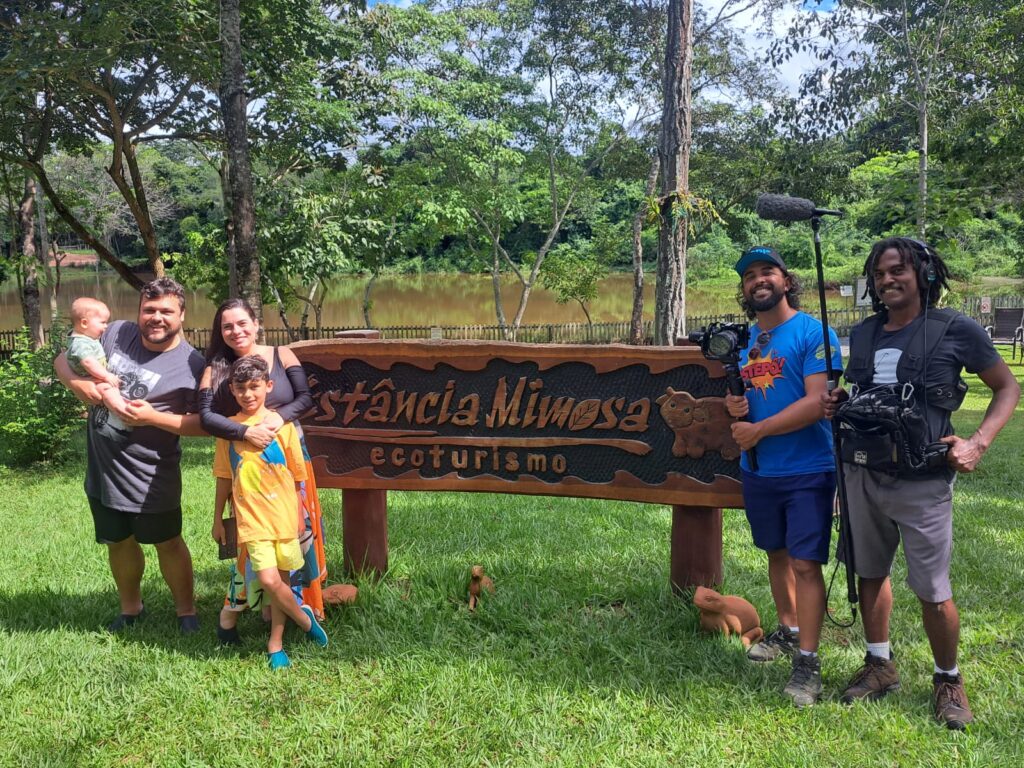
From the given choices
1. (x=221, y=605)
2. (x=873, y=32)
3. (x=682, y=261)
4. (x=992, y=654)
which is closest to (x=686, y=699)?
(x=992, y=654)

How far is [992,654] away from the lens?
2967 millimetres

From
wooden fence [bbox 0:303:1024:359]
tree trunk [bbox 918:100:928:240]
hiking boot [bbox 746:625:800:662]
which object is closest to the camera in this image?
hiking boot [bbox 746:625:800:662]

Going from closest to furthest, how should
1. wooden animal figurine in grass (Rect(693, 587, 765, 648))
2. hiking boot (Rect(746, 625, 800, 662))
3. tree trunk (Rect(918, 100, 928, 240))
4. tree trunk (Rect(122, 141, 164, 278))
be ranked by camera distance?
hiking boot (Rect(746, 625, 800, 662))
wooden animal figurine in grass (Rect(693, 587, 765, 648))
tree trunk (Rect(918, 100, 928, 240))
tree trunk (Rect(122, 141, 164, 278))

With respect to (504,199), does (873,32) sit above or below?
above

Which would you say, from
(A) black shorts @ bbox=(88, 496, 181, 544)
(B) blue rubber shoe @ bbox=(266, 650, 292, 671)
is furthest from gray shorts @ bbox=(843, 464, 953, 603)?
(A) black shorts @ bbox=(88, 496, 181, 544)

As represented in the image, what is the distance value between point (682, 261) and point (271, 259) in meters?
5.66

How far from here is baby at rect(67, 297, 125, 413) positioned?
2.96 m

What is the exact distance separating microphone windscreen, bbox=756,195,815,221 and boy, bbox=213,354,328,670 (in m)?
1.99

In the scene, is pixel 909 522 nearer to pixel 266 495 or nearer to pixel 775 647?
pixel 775 647

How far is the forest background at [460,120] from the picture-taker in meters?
7.07

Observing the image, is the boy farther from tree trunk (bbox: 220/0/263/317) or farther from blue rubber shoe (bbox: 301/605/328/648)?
tree trunk (bbox: 220/0/263/317)

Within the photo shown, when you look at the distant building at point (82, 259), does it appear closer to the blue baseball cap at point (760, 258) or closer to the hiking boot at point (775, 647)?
the blue baseball cap at point (760, 258)

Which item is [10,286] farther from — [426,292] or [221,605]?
[221,605]

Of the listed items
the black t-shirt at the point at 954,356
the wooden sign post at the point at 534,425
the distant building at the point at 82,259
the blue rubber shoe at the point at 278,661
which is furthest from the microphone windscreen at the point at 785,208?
the distant building at the point at 82,259
